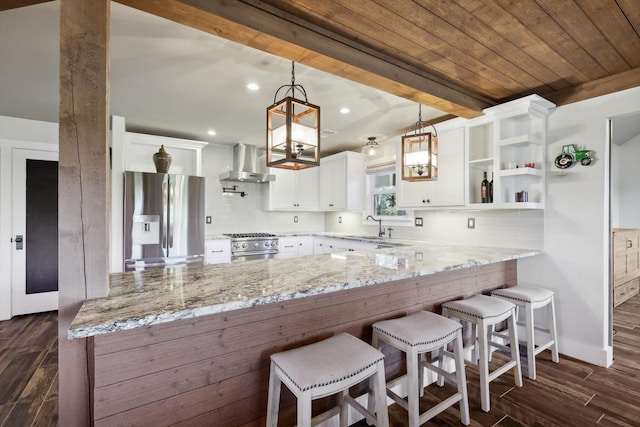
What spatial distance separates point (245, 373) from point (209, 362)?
0.63 ft

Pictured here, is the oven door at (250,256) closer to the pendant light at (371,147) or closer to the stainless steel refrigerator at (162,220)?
the stainless steel refrigerator at (162,220)

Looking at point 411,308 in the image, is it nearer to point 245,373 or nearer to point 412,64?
point 245,373

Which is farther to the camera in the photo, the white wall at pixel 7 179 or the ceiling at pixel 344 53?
the white wall at pixel 7 179

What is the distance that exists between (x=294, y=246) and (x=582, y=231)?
11.7ft

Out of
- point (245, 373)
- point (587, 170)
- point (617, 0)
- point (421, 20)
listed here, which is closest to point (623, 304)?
point (587, 170)

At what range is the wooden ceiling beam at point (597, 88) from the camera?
229 cm

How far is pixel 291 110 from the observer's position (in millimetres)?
1668

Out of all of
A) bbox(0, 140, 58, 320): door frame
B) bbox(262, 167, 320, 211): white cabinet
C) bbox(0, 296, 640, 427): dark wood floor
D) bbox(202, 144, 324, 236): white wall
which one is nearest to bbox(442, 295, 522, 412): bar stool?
bbox(0, 296, 640, 427): dark wood floor

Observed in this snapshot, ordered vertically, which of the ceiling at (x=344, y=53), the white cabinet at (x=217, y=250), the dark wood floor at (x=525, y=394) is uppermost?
the ceiling at (x=344, y=53)

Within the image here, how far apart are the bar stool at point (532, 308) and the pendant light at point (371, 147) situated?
8.14 feet

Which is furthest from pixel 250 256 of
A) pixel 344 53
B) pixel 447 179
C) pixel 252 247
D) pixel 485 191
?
pixel 344 53

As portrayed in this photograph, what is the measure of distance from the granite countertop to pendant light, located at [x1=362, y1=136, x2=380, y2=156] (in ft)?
7.91

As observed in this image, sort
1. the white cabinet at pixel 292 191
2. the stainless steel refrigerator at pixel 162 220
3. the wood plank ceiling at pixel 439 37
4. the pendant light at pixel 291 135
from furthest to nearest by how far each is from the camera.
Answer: the white cabinet at pixel 292 191 → the stainless steel refrigerator at pixel 162 220 → the pendant light at pixel 291 135 → the wood plank ceiling at pixel 439 37

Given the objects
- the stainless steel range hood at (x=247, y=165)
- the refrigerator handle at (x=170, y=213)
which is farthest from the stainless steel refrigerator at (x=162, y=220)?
the stainless steel range hood at (x=247, y=165)
